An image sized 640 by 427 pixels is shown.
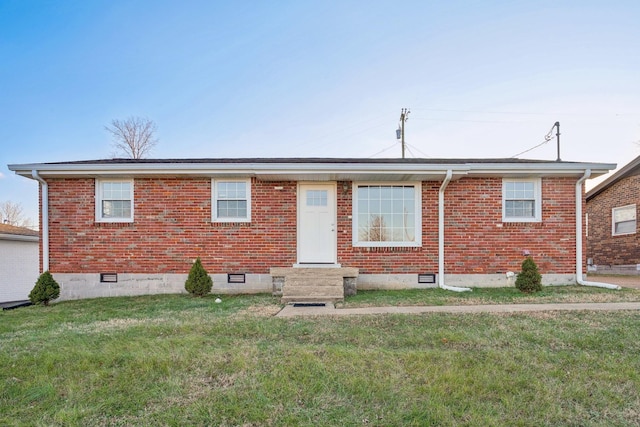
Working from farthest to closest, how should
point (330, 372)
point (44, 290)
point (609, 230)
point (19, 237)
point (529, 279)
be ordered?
point (609, 230) < point (19, 237) < point (44, 290) < point (529, 279) < point (330, 372)

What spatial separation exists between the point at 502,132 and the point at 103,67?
18562 millimetres

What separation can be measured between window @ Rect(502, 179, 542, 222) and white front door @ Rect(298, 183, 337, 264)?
4.14 meters

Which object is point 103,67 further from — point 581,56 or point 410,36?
point 581,56

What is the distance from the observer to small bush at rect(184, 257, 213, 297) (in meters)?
7.26

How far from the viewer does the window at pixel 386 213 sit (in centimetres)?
816

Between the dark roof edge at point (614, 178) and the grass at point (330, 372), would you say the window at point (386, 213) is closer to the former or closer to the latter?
the grass at point (330, 372)

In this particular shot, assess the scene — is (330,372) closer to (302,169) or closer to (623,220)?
(302,169)

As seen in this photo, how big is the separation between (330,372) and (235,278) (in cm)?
538

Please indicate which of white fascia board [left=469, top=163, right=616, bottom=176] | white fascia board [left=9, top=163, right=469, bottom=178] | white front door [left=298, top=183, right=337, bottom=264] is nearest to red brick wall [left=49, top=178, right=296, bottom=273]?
white front door [left=298, top=183, right=337, bottom=264]

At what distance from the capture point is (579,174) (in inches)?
311

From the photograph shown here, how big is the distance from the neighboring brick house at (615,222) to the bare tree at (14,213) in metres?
43.7

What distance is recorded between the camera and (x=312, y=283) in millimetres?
7027

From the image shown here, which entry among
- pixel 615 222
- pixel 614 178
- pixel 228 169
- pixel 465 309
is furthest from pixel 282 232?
pixel 615 222

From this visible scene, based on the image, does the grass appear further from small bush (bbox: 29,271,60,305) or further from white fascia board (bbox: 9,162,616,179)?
white fascia board (bbox: 9,162,616,179)
